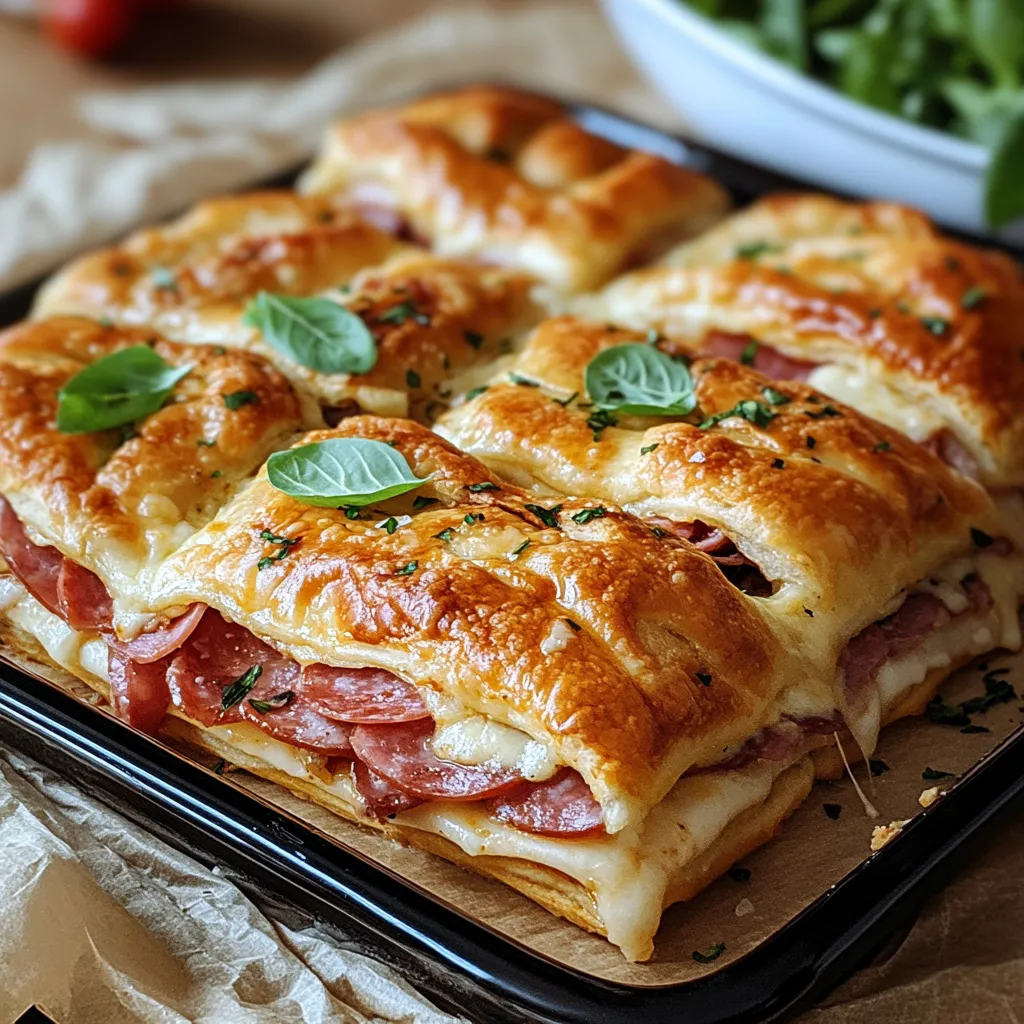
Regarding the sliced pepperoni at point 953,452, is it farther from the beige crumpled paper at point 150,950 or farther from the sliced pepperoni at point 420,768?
the beige crumpled paper at point 150,950

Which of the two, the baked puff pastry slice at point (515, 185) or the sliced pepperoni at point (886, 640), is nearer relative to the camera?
the sliced pepperoni at point (886, 640)

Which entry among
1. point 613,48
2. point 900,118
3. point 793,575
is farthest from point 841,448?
point 613,48

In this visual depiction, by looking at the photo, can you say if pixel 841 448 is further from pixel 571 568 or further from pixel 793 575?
pixel 571 568

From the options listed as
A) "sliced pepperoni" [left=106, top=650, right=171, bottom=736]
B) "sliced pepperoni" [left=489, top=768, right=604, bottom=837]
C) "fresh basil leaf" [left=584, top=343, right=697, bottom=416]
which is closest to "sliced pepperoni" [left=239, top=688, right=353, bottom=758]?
"sliced pepperoni" [left=106, top=650, right=171, bottom=736]

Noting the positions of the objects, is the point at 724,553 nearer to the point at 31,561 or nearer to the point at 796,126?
the point at 31,561

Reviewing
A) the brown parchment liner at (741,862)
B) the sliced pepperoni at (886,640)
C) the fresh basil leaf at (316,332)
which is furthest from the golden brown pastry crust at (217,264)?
the sliced pepperoni at (886,640)

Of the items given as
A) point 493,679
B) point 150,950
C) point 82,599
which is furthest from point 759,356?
point 150,950
